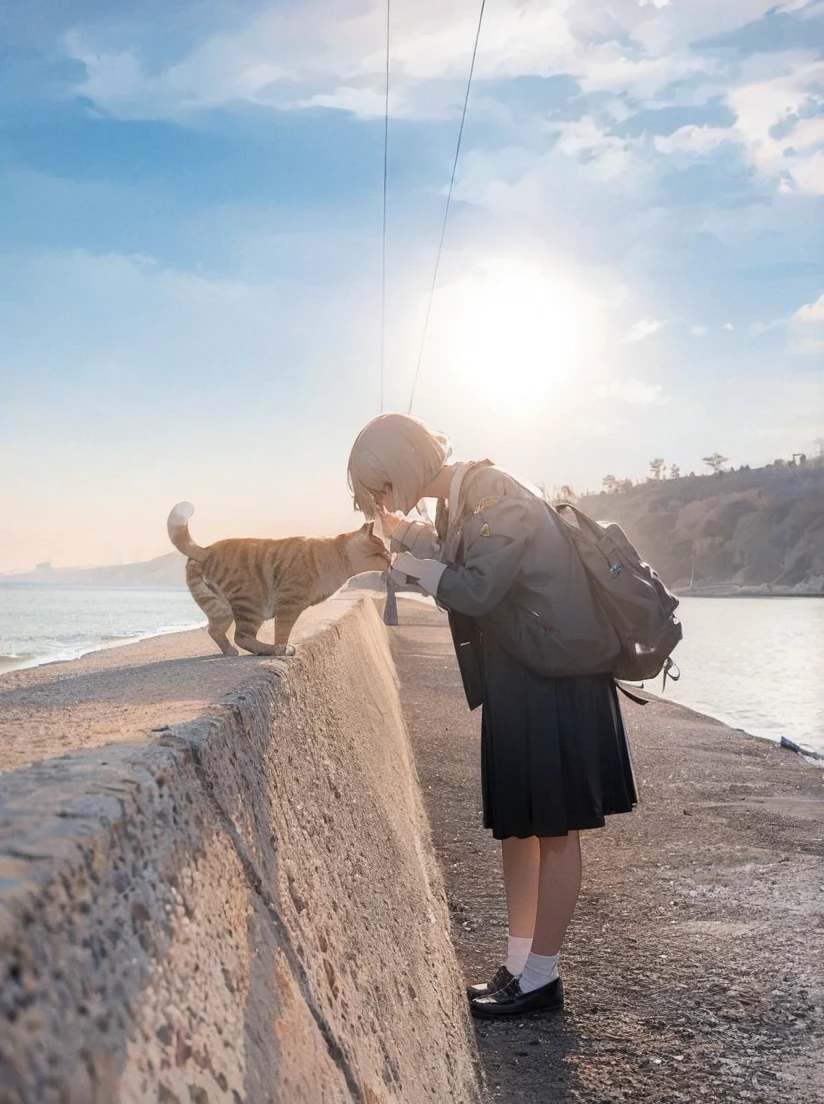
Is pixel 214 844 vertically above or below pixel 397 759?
above

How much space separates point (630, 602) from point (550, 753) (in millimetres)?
531

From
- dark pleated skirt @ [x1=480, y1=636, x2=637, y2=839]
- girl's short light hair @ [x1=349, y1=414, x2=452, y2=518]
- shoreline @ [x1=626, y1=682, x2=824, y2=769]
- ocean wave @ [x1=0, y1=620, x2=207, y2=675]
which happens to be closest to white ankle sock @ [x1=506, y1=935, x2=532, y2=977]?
dark pleated skirt @ [x1=480, y1=636, x2=637, y2=839]

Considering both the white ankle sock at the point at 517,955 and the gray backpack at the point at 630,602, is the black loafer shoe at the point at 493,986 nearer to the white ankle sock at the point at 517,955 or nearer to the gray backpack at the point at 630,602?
the white ankle sock at the point at 517,955

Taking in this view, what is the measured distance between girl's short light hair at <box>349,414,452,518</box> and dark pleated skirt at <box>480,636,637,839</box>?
0.60 m

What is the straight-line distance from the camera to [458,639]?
3084 millimetres

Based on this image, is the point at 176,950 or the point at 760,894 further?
the point at 760,894

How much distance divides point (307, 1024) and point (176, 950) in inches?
16.8

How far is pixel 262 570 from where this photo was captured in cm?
491

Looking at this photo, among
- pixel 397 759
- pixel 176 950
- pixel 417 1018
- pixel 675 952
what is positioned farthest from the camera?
pixel 397 759

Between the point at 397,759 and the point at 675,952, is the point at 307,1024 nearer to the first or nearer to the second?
the point at 675,952

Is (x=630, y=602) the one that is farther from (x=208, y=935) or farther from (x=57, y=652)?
(x=57, y=652)

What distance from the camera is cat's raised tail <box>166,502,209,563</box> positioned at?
4.96 meters

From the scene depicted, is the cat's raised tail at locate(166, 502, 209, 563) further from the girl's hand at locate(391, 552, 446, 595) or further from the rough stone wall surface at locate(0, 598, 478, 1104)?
the rough stone wall surface at locate(0, 598, 478, 1104)

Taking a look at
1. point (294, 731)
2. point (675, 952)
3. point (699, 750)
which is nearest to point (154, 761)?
point (294, 731)
